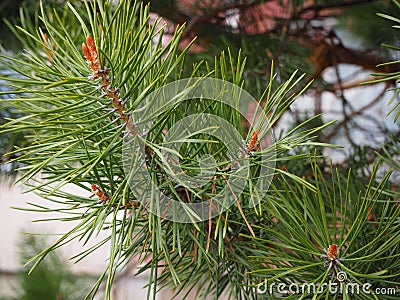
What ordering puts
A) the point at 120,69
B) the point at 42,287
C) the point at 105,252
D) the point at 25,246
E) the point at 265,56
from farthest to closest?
the point at 105,252 → the point at 25,246 → the point at 42,287 → the point at 265,56 → the point at 120,69

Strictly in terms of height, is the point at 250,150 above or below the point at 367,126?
below

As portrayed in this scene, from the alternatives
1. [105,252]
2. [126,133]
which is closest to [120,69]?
[126,133]

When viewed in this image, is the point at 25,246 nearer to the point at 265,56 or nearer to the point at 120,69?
the point at 265,56

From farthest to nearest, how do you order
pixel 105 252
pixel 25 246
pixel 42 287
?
pixel 105 252, pixel 25 246, pixel 42 287

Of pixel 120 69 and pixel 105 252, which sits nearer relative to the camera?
pixel 120 69

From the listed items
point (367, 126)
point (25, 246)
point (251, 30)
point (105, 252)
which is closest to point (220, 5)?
point (251, 30)

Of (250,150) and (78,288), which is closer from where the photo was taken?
(250,150)

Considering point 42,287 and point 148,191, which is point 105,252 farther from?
A: point 148,191

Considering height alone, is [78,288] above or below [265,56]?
below

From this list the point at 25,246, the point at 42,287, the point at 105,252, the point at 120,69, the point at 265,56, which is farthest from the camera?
the point at 105,252
